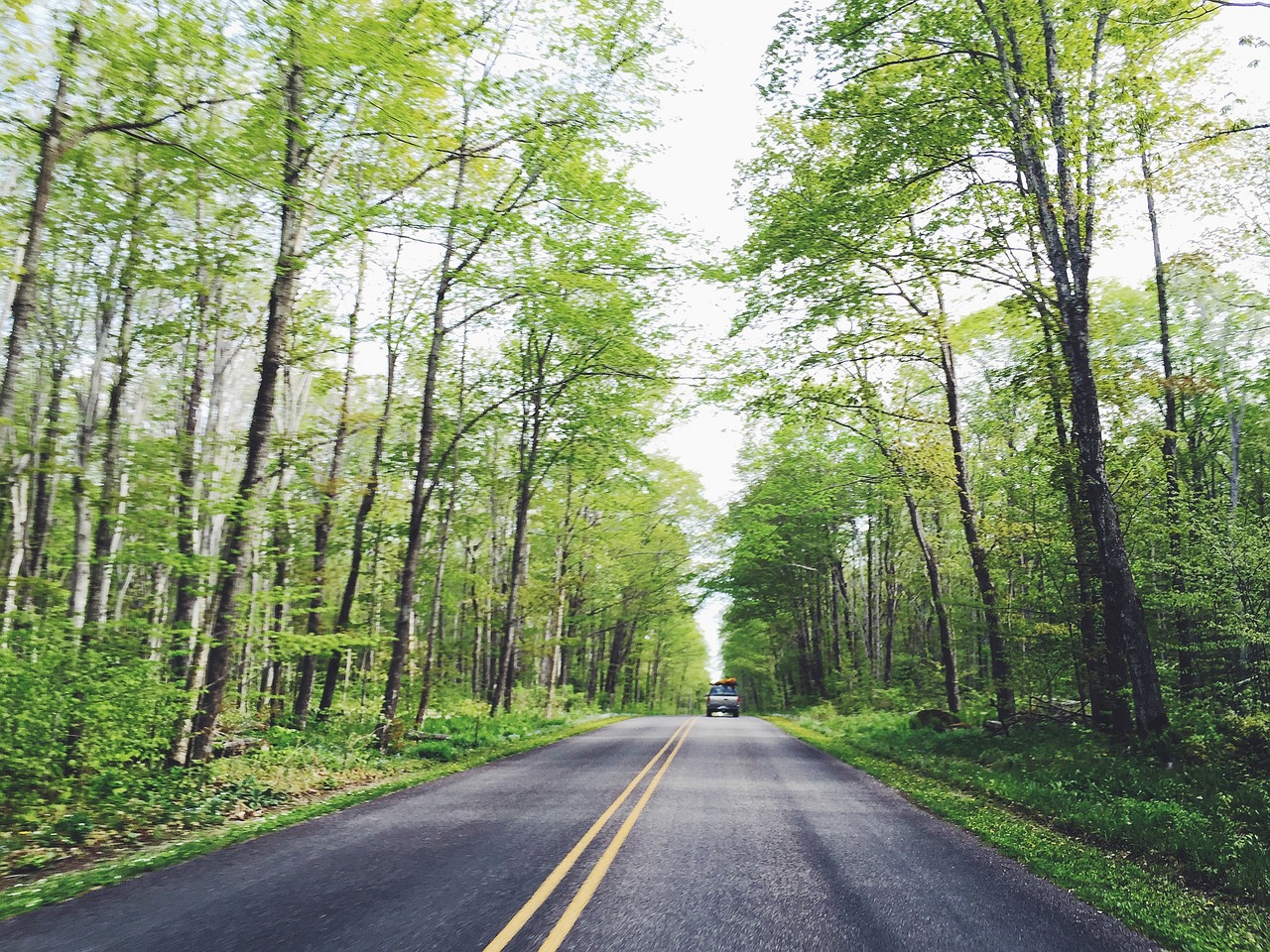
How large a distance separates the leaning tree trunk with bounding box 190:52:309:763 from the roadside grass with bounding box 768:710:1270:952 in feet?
30.5

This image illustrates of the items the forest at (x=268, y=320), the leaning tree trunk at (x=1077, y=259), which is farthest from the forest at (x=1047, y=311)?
the forest at (x=268, y=320)

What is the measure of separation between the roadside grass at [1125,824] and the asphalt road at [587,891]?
383 millimetres

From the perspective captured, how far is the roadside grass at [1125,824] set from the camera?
16.5ft

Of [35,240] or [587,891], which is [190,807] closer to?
[587,891]

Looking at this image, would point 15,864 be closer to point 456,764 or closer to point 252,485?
point 252,485

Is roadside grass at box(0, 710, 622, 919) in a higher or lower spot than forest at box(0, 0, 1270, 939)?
lower

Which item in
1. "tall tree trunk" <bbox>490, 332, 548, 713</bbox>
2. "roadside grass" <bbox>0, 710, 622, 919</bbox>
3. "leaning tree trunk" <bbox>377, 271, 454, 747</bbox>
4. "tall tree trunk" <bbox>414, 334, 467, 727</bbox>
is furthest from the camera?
"tall tree trunk" <bbox>490, 332, 548, 713</bbox>

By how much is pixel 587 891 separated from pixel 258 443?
7.64 m

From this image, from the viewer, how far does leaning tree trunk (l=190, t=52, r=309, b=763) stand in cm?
897

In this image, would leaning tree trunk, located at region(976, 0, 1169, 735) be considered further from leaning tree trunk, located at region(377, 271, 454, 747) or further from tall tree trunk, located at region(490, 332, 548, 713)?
tall tree trunk, located at region(490, 332, 548, 713)

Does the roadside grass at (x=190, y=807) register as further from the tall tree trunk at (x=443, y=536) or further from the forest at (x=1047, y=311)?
the forest at (x=1047, y=311)

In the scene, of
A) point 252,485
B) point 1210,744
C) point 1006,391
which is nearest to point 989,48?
point 1006,391

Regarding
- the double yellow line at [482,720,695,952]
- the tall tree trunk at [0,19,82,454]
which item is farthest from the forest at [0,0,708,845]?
the double yellow line at [482,720,695,952]

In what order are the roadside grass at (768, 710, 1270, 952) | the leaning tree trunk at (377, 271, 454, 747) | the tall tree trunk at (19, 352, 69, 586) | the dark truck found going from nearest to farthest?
1. the roadside grass at (768, 710, 1270, 952)
2. the tall tree trunk at (19, 352, 69, 586)
3. the leaning tree trunk at (377, 271, 454, 747)
4. the dark truck
